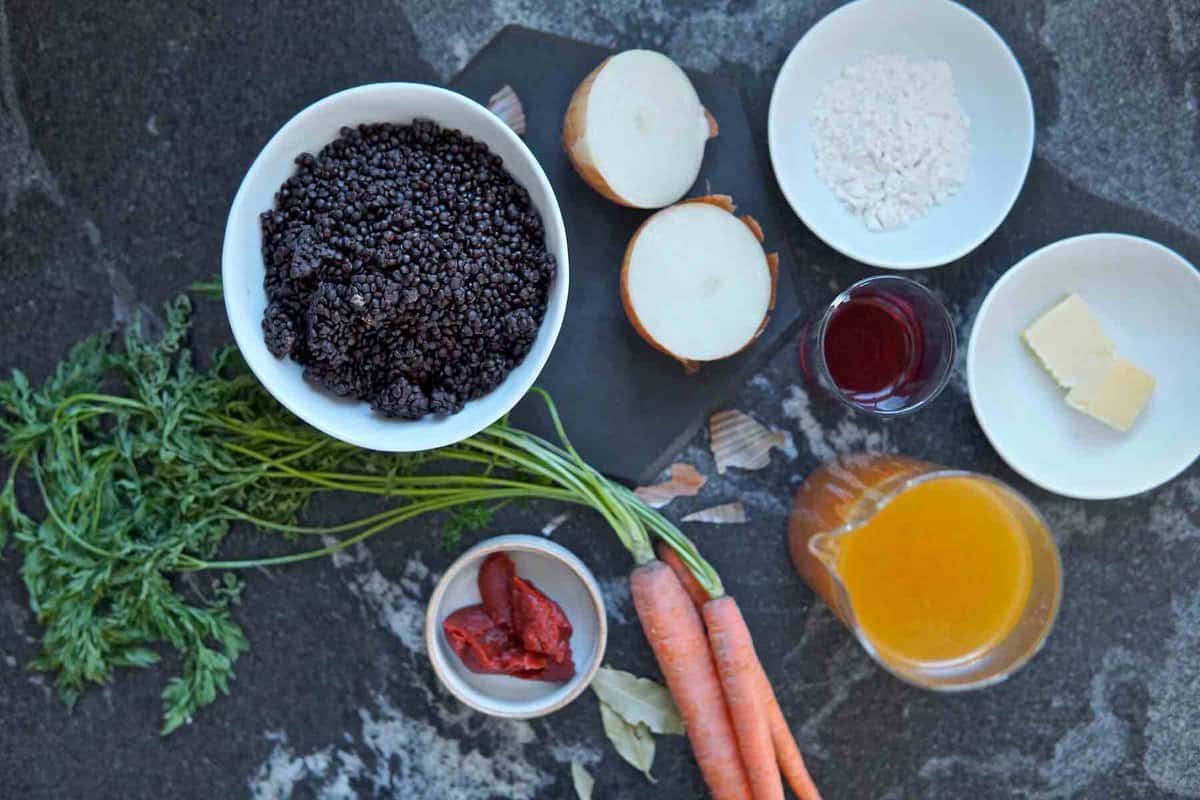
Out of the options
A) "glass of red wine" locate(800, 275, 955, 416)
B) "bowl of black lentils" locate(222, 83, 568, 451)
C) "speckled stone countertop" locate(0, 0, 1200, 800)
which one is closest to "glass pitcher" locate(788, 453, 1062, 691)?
"glass of red wine" locate(800, 275, 955, 416)

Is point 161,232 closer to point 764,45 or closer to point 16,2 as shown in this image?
point 16,2

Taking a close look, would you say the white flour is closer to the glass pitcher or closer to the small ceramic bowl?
the glass pitcher

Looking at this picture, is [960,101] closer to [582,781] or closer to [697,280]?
[697,280]

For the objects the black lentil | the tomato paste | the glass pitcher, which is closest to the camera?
the black lentil

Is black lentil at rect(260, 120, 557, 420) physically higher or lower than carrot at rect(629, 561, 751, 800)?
higher

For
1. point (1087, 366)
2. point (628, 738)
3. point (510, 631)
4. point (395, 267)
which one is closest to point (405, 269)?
point (395, 267)

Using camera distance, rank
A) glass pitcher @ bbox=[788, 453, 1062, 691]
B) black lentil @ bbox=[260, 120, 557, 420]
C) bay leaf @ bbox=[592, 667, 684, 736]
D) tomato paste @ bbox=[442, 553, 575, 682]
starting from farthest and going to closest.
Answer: bay leaf @ bbox=[592, 667, 684, 736], tomato paste @ bbox=[442, 553, 575, 682], glass pitcher @ bbox=[788, 453, 1062, 691], black lentil @ bbox=[260, 120, 557, 420]
